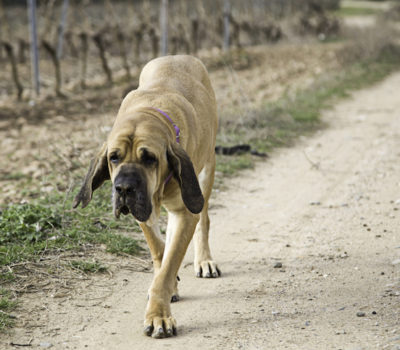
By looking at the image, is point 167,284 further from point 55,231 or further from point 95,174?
point 55,231

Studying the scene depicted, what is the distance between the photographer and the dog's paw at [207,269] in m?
4.76

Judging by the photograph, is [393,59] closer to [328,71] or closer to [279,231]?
[328,71]

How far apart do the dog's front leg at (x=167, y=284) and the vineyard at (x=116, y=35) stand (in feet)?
29.8

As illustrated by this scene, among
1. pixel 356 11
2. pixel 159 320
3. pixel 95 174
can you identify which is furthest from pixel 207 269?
pixel 356 11

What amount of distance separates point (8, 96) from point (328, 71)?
8.40 m

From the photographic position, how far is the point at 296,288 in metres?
4.47

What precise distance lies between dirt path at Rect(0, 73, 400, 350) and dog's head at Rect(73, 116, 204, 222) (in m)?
0.77

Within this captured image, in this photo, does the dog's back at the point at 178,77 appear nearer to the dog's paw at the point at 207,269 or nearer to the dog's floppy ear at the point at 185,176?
the dog's floppy ear at the point at 185,176

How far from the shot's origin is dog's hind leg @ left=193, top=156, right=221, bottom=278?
4777 millimetres

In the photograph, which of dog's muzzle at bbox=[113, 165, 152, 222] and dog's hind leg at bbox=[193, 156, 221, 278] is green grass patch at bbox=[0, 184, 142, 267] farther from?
dog's muzzle at bbox=[113, 165, 152, 222]

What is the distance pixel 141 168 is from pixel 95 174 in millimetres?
459

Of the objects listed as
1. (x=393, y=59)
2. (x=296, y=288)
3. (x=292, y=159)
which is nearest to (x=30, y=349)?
(x=296, y=288)

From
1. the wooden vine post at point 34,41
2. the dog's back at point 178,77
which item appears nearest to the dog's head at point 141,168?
the dog's back at point 178,77

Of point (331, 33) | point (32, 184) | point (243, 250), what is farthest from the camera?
point (331, 33)
